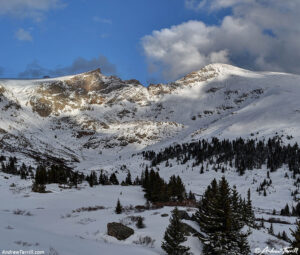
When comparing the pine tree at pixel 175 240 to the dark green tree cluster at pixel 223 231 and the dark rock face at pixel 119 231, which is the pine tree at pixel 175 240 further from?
the dark rock face at pixel 119 231

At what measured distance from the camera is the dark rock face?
2129 cm

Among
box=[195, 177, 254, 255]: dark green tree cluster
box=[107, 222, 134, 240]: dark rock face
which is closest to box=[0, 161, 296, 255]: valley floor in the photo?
box=[107, 222, 134, 240]: dark rock face

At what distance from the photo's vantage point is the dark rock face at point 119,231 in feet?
69.8

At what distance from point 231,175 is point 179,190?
221 ft

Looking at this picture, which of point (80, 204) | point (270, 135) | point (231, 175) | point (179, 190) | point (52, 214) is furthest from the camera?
point (270, 135)

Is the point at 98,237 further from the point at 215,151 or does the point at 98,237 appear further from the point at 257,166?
the point at 215,151

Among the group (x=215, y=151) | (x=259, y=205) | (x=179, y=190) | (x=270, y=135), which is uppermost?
(x=270, y=135)

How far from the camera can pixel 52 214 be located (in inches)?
1164

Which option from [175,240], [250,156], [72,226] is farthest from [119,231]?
[250,156]

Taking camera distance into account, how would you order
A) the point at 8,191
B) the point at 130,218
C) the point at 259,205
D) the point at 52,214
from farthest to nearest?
the point at 259,205 → the point at 8,191 → the point at 52,214 → the point at 130,218

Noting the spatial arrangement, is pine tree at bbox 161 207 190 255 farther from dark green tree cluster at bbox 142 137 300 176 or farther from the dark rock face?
dark green tree cluster at bbox 142 137 300 176

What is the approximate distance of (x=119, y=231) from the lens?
21.6 meters

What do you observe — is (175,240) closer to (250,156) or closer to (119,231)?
(119,231)

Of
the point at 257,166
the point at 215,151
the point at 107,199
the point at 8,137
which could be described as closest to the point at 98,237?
the point at 107,199
